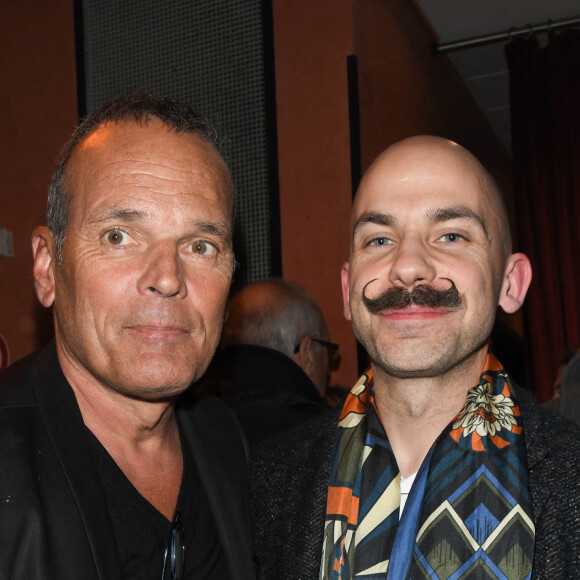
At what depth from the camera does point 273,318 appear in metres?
2.64

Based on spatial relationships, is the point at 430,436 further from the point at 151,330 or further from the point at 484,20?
the point at 484,20

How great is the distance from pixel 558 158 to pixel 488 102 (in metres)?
1.20

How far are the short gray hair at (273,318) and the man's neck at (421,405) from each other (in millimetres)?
1046

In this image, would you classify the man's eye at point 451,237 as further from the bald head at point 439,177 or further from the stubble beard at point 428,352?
the stubble beard at point 428,352

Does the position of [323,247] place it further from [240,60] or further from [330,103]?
[240,60]

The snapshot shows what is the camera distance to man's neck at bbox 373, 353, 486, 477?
154 centimetres

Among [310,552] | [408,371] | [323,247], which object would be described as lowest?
[310,552]

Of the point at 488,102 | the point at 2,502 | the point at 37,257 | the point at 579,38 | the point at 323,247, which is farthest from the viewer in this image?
the point at 488,102

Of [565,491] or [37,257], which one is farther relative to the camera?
[37,257]

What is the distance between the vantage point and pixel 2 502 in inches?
49.0

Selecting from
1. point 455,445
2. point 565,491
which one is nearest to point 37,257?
point 455,445

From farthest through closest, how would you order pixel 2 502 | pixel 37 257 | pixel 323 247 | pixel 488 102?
pixel 488 102 < pixel 323 247 < pixel 37 257 < pixel 2 502

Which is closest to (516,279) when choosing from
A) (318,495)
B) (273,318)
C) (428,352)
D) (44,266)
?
(428,352)

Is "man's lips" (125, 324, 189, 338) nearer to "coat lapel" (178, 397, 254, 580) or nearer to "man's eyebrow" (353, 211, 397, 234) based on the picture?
"coat lapel" (178, 397, 254, 580)
